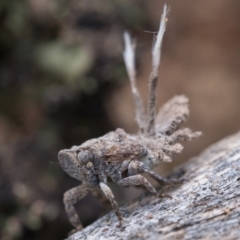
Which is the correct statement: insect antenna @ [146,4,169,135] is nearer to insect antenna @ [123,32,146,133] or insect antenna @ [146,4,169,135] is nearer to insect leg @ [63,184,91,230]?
insect antenna @ [123,32,146,133]


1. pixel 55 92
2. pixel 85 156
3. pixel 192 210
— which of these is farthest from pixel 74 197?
pixel 55 92

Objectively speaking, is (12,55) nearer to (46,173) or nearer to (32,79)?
(32,79)

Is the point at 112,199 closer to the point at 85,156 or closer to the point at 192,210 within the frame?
the point at 85,156

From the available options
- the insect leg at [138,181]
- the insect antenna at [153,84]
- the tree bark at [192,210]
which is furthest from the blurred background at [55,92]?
the insect leg at [138,181]

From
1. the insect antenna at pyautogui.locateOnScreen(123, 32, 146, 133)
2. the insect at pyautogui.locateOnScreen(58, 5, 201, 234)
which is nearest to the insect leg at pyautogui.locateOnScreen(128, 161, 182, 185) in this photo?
the insect at pyautogui.locateOnScreen(58, 5, 201, 234)

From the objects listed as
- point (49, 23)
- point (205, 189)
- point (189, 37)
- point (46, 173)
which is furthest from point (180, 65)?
point (205, 189)
